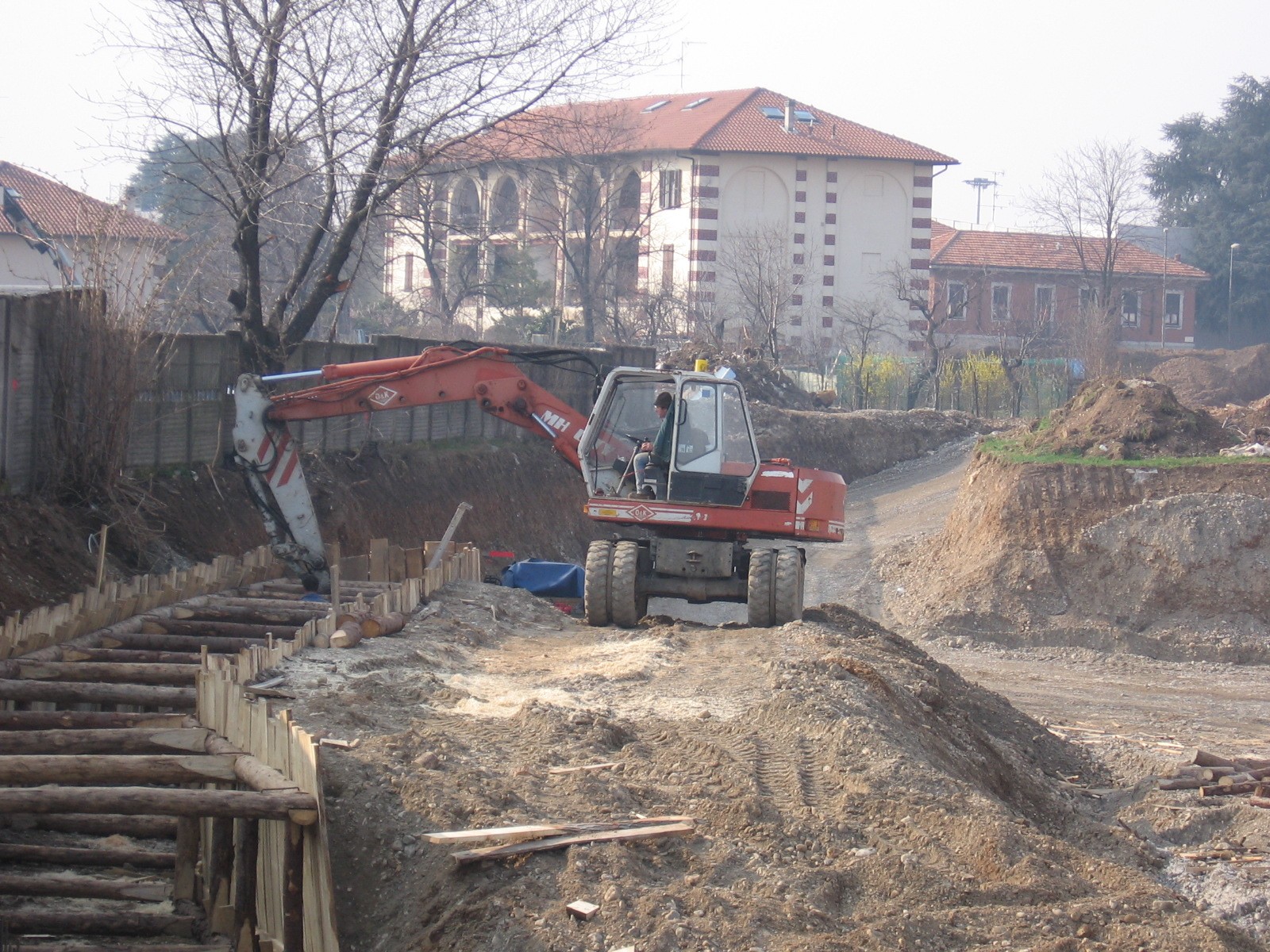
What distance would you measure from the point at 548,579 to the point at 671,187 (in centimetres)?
3599

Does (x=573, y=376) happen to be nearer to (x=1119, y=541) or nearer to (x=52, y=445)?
(x=1119, y=541)

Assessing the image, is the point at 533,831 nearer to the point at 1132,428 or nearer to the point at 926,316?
the point at 1132,428

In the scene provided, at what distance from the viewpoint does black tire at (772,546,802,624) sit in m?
12.8

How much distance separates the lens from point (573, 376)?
89.4ft

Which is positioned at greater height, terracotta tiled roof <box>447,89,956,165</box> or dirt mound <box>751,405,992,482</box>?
terracotta tiled roof <box>447,89,956,165</box>

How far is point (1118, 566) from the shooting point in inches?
767

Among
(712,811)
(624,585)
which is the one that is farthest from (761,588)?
(712,811)

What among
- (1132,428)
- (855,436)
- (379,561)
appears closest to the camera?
(379,561)

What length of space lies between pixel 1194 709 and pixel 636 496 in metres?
6.81

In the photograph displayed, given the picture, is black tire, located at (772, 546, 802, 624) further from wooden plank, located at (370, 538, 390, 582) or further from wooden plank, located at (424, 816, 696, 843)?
wooden plank, located at (424, 816, 696, 843)

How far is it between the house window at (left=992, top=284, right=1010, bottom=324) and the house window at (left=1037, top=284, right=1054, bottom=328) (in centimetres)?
126

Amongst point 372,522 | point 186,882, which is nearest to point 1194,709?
point 372,522

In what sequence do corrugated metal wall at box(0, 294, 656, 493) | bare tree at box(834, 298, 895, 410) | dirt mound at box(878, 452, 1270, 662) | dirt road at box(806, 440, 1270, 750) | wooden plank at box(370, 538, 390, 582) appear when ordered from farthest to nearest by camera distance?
bare tree at box(834, 298, 895, 410)
dirt mound at box(878, 452, 1270, 662)
dirt road at box(806, 440, 1270, 750)
wooden plank at box(370, 538, 390, 582)
corrugated metal wall at box(0, 294, 656, 493)

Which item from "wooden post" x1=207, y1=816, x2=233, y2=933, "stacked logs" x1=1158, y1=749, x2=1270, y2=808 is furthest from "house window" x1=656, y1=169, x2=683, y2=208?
"wooden post" x1=207, y1=816, x2=233, y2=933
